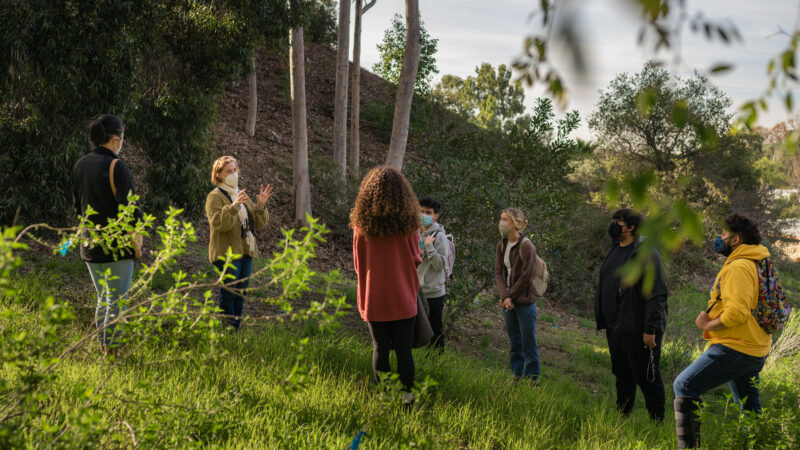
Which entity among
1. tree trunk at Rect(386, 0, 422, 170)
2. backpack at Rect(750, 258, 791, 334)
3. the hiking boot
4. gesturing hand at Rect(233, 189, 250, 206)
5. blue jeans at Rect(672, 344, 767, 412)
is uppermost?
tree trunk at Rect(386, 0, 422, 170)

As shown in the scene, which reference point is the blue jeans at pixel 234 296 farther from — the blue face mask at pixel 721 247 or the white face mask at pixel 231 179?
the blue face mask at pixel 721 247

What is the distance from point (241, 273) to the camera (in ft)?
18.5

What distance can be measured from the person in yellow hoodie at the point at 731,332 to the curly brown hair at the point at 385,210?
215 cm

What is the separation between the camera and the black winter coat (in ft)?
15.1

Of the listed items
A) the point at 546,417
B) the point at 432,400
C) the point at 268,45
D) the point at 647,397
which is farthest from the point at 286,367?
the point at 268,45

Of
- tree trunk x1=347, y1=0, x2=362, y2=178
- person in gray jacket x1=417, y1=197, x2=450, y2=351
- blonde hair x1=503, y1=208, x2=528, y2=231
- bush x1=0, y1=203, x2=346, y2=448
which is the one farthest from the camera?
tree trunk x1=347, y1=0, x2=362, y2=178

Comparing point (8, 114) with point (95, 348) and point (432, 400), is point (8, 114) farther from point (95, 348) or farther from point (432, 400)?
point (432, 400)

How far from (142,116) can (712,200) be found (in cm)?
2052

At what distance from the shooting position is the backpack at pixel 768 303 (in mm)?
3875

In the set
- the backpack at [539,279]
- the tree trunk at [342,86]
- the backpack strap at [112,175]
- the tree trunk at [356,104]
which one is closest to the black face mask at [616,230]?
the backpack at [539,279]

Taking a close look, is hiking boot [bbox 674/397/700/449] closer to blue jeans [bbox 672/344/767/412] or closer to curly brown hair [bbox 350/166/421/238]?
blue jeans [bbox 672/344/767/412]

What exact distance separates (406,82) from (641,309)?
7.77 meters

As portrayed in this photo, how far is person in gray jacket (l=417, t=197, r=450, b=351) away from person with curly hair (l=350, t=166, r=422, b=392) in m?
1.72

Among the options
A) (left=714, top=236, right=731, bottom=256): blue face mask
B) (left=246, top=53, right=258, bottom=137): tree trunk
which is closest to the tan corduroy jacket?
(left=714, top=236, right=731, bottom=256): blue face mask
